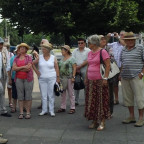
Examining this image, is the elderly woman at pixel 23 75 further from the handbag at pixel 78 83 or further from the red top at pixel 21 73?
the handbag at pixel 78 83

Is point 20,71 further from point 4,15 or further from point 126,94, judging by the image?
point 4,15

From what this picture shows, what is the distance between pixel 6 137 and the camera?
5.78 meters

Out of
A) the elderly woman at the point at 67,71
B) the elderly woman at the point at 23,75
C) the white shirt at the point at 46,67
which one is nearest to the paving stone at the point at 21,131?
the elderly woman at the point at 23,75

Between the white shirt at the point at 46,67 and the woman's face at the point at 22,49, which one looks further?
the white shirt at the point at 46,67

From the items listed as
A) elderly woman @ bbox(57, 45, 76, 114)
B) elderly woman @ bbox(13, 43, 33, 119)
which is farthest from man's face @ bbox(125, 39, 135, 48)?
elderly woman @ bbox(13, 43, 33, 119)

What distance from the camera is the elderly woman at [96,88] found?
20.1 feet

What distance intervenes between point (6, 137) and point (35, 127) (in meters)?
0.81

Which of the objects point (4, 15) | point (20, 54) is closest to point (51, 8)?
point (4, 15)

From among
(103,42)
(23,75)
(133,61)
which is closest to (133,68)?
(133,61)

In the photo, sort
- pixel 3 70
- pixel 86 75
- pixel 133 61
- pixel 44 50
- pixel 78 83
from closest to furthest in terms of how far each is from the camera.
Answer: pixel 133 61, pixel 86 75, pixel 44 50, pixel 3 70, pixel 78 83

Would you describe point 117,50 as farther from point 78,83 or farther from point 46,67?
point 46,67

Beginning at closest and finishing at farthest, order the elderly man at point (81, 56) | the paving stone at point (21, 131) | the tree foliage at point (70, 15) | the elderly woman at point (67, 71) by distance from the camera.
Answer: the paving stone at point (21, 131) → the elderly woman at point (67, 71) → the elderly man at point (81, 56) → the tree foliage at point (70, 15)

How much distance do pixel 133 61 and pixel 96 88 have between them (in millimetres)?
931

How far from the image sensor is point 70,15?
29.5m
